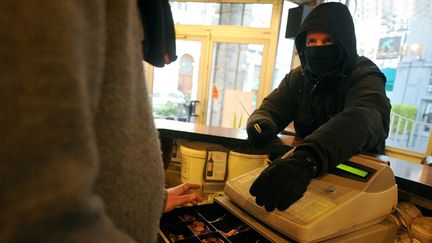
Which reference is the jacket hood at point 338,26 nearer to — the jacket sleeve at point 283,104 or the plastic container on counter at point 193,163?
the jacket sleeve at point 283,104

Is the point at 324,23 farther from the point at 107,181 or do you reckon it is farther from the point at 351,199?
the point at 107,181

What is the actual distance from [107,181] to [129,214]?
57mm

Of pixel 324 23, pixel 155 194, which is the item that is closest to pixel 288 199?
pixel 155 194

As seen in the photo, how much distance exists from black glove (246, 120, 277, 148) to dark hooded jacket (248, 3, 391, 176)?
100 millimetres

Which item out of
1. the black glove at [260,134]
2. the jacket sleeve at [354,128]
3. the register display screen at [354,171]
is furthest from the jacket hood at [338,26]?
the register display screen at [354,171]

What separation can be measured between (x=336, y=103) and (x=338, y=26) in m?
0.34

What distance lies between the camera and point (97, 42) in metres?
0.24

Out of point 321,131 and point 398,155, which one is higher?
point 321,131

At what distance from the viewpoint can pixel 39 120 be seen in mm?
201

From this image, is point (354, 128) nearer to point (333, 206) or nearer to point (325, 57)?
point (333, 206)

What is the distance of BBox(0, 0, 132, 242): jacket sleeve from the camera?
20 cm

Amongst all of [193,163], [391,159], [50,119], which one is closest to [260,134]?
[193,163]

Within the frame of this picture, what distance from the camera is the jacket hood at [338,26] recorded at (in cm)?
118

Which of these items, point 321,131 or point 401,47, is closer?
point 321,131
